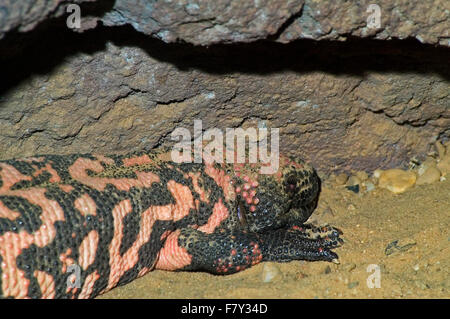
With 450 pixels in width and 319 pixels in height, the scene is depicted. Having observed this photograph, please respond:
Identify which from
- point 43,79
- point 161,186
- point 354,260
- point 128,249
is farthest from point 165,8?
point 354,260

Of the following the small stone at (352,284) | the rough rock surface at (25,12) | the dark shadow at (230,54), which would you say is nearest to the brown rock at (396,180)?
the dark shadow at (230,54)

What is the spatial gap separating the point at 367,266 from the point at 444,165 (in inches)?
51.1

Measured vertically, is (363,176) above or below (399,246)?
above

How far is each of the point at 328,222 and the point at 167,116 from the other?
129 centimetres

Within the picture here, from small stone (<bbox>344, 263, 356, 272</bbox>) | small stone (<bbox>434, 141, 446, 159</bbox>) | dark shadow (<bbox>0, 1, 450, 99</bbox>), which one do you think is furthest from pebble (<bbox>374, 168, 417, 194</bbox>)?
small stone (<bbox>344, 263, 356, 272</bbox>)

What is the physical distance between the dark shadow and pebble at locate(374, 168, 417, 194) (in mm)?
783

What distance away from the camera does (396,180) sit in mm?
3715

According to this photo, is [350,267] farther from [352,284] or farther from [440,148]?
[440,148]

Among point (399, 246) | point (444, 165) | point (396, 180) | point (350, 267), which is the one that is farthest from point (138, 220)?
point (444, 165)

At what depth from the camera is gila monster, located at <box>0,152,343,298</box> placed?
2.60 m

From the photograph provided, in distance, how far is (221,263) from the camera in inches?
120

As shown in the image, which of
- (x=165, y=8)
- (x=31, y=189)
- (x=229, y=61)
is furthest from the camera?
(x=229, y=61)

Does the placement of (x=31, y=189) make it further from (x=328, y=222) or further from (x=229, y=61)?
(x=328, y=222)

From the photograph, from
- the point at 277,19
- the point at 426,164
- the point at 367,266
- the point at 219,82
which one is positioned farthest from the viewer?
the point at 426,164
